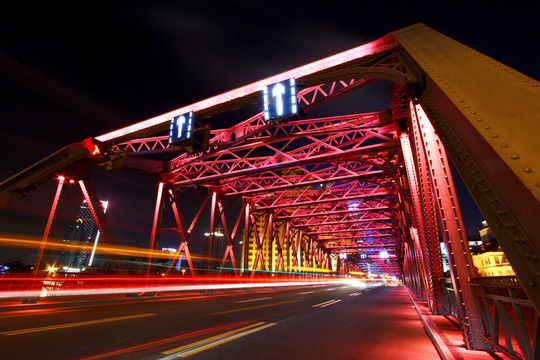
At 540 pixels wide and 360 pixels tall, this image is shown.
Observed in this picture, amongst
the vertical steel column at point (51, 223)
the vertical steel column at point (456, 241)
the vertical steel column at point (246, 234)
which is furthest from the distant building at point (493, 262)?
the vertical steel column at point (51, 223)

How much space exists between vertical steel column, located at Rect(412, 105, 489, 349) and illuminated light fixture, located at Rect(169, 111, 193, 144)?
892 cm

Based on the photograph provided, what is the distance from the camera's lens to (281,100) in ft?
30.8

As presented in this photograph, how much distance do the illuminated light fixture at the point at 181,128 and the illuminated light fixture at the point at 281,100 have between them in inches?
141

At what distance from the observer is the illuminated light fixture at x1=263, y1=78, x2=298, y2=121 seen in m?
9.19

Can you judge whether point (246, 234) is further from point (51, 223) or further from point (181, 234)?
point (51, 223)

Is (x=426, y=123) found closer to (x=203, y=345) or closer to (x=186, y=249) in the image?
(x=203, y=345)

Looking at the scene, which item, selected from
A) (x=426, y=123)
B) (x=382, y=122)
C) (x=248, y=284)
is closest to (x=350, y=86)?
(x=382, y=122)

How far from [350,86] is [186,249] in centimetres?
1445

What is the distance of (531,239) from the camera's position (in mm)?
1722

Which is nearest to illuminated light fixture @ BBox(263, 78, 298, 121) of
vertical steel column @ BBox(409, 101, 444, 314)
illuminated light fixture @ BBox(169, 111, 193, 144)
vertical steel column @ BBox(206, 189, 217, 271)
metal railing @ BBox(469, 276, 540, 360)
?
illuminated light fixture @ BBox(169, 111, 193, 144)

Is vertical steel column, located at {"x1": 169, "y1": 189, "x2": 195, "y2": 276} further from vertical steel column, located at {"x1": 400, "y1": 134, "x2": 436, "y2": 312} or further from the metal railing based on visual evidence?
the metal railing

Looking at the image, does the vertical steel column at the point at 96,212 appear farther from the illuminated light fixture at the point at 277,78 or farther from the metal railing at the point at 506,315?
the metal railing at the point at 506,315

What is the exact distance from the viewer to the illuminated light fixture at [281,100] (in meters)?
9.19

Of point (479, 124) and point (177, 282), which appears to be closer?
point (479, 124)
